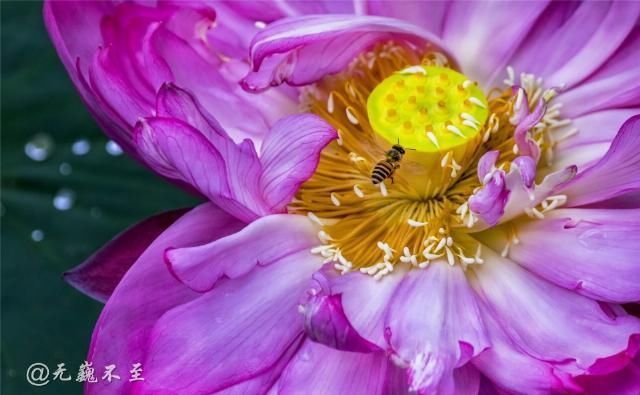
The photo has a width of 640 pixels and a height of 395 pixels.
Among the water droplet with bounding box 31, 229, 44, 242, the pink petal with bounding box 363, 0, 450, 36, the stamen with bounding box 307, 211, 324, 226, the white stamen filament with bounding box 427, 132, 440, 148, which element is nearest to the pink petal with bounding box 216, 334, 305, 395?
the stamen with bounding box 307, 211, 324, 226

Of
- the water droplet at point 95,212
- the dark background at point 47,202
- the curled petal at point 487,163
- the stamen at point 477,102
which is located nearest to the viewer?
the curled petal at point 487,163

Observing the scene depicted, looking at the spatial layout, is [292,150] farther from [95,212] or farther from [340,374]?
[95,212]

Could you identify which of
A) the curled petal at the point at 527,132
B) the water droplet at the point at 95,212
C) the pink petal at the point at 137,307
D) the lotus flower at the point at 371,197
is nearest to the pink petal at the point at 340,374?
the lotus flower at the point at 371,197

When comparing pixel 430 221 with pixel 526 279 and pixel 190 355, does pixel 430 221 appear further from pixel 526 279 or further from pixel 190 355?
pixel 190 355

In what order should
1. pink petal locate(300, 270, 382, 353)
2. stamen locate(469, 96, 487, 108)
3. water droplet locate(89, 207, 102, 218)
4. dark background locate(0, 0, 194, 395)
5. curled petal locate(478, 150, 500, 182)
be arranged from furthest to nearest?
water droplet locate(89, 207, 102, 218) < dark background locate(0, 0, 194, 395) < stamen locate(469, 96, 487, 108) < curled petal locate(478, 150, 500, 182) < pink petal locate(300, 270, 382, 353)

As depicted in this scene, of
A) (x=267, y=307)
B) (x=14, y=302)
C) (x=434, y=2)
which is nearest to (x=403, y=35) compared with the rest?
(x=434, y=2)

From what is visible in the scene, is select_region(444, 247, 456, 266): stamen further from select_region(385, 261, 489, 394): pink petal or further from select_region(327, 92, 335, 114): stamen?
select_region(327, 92, 335, 114): stamen

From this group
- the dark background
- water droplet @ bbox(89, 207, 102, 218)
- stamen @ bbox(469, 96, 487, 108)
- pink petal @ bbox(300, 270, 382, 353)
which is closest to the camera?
pink petal @ bbox(300, 270, 382, 353)

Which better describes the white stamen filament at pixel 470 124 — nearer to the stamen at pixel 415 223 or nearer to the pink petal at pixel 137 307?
the stamen at pixel 415 223
